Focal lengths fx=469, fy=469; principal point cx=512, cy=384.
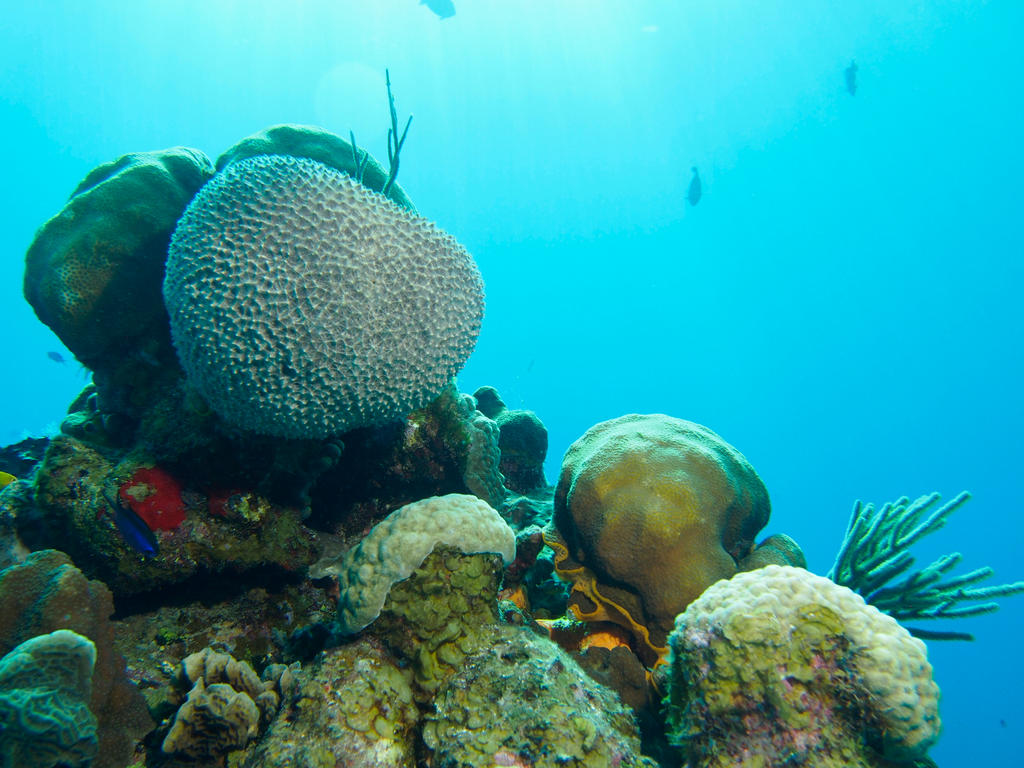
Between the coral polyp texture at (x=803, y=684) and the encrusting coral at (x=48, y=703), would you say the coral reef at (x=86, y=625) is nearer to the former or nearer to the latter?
the encrusting coral at (x=48, y=703)

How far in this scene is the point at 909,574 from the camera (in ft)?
14.0

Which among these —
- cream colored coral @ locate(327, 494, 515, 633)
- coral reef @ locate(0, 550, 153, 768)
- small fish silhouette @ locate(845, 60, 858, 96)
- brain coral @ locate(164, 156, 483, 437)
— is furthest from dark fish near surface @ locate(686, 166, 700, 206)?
coral reef @ locate(0, 550, 153, 768)

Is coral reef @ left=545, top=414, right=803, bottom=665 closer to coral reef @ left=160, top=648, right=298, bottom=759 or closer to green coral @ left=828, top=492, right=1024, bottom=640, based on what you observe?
green coral @ left=828, top=492, right=1024, bottom=640

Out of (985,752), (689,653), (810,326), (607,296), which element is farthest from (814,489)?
(689,653)

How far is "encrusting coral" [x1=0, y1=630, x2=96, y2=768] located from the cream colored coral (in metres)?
1.31

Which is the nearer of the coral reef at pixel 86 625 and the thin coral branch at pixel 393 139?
the coral reef at pixel 86 625

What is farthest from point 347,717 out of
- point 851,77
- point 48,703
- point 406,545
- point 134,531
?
point 851,77

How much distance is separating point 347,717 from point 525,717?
0.99 metres

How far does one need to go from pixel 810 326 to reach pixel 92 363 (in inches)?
5214

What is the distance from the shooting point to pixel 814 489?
306ft

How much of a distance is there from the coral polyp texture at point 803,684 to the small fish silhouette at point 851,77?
25.5 metres

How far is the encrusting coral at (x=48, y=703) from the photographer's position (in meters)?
2.22

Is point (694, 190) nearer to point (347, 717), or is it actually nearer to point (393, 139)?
point (393, 139)

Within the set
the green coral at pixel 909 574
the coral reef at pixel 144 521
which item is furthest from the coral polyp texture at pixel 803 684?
the coral reef at pixel 144 521
